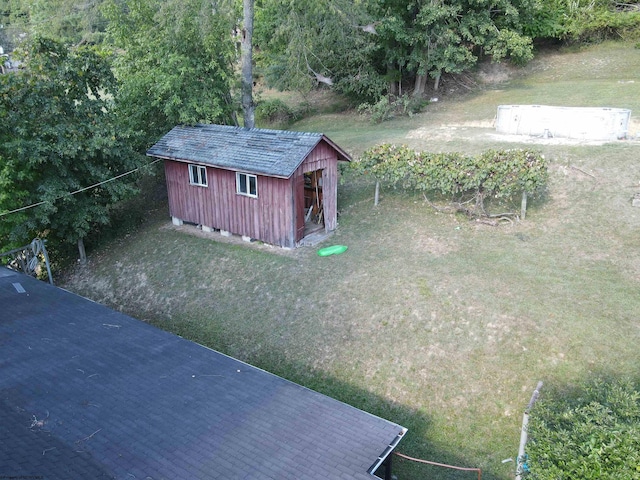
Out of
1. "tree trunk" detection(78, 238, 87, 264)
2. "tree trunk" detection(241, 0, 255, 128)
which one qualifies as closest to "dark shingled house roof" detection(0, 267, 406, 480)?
"tree trunk" detection(78, 238, 87, 264)

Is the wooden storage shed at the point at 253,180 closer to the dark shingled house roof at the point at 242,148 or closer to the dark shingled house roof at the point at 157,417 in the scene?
the dark shingled house roof at the point at 242,148

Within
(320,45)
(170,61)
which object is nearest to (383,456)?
(170,61)

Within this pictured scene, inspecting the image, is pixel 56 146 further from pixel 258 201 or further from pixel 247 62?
pixel 247 62

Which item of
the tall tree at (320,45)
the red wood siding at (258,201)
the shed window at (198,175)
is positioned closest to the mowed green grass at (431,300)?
the red wood siding at (258,201)

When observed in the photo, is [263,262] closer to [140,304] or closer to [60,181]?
[140,304]

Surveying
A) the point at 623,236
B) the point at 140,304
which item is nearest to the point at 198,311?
the point at 140,304
